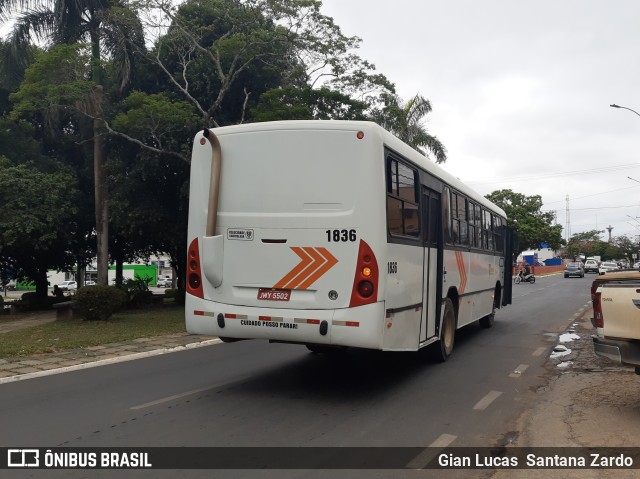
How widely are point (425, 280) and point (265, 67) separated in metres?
14.1

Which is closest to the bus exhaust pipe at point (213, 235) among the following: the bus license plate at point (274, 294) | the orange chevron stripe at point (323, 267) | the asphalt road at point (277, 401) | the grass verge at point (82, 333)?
the bus license plate at point (274, 294)

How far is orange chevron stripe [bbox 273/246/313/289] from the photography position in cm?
680

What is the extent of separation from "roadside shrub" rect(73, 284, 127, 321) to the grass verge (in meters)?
0.22

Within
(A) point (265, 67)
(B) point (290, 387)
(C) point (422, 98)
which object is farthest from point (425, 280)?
(C) point (422, 98)

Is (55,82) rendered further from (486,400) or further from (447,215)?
(486,400)

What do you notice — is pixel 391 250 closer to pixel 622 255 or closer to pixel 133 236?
pixel 133 236

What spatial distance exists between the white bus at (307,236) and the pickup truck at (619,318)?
88.9 inches

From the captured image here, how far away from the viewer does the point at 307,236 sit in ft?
22.4

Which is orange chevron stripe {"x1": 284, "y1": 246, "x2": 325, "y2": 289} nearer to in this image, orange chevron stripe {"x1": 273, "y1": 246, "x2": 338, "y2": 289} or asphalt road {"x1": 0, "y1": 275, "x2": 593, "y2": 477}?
orange chevron stripe {"x1": 273, "y1": 246, "x2": 338, "y2": 289}

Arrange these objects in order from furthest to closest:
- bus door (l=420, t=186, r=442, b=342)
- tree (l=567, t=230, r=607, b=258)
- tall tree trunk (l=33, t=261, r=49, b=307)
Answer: tree (l=567, t=230, r=607, b=258) < tall tree trunk (l=33, t=261, r=49, b=307) < bus door (l=420, t=186, r=442, b=342)

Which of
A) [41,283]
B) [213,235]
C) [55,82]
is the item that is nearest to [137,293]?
[41,283]

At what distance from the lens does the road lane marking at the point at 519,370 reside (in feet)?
28.8

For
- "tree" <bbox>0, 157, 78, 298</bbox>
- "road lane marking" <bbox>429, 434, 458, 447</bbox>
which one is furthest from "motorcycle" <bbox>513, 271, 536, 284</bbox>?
"road lane marking" <bbox>429, 434, 458, 447</bbox>

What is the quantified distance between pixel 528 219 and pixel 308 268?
68.0m
